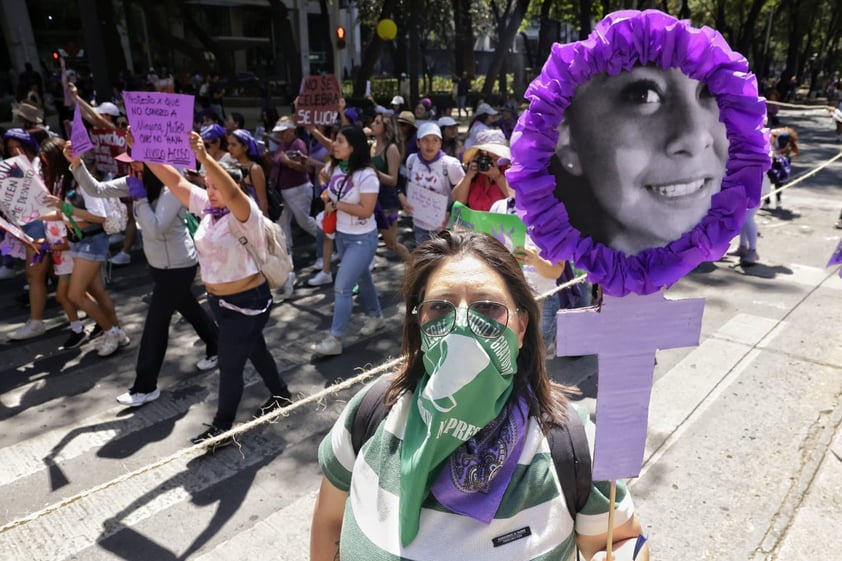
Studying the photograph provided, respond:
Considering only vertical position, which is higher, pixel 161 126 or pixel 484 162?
pixel 161 126

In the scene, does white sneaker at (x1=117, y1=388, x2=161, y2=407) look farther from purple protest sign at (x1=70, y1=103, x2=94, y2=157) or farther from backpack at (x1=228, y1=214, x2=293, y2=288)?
purple protest sign at (x1=70, y1=103, x2=94, y2=157)

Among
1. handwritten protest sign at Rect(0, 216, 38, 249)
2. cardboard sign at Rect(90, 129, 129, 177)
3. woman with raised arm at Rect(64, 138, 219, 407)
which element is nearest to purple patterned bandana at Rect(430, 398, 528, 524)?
woman with raised arm at Rect(64, 138, 219, 407)

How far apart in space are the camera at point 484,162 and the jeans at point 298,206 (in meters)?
3.81

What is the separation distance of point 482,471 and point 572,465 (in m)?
0.20

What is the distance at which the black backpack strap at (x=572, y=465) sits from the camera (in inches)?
55.6

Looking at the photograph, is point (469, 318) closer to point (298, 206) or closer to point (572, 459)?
point (572, 459)

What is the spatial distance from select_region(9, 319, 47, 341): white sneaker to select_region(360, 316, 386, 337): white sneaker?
2.96 meters

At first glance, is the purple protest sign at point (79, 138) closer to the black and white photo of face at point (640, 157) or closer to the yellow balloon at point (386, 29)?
the black and white photo of face at point (640, 157)

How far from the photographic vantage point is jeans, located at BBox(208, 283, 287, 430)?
393cm

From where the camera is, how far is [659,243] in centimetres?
129

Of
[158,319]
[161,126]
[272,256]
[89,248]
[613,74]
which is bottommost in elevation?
[158,319]

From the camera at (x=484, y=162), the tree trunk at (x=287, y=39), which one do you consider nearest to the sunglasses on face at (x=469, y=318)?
the camera at (x=484, y=162)

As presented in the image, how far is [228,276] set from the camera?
387 centimetres

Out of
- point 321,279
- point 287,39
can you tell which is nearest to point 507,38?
point 287,39
